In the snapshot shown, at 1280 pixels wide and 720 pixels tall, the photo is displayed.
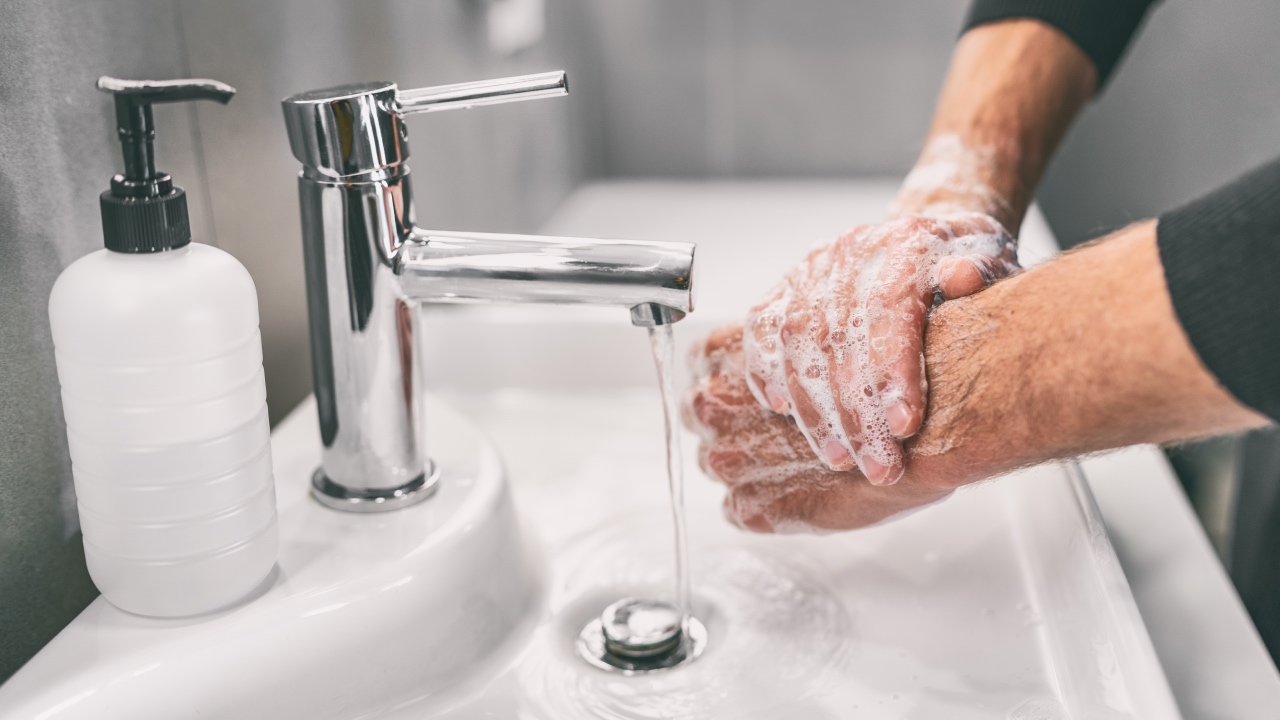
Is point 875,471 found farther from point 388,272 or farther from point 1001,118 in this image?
point 1001,118

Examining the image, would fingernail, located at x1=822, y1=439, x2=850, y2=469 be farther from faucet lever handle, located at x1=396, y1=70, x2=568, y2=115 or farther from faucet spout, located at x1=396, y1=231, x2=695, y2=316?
faucet lever handle, located at x1=396, y1=70, x2=568, y2=115

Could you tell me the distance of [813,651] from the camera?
57cm

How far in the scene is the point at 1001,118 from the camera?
0.87 meters

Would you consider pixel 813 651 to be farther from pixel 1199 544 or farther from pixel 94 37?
pixel 94 37

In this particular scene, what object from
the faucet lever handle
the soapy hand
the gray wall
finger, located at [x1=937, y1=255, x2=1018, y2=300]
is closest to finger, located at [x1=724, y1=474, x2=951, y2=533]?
the soapy hand

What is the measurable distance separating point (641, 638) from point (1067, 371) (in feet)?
0.85

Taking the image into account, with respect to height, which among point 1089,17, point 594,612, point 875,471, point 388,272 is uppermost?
point 1089,17

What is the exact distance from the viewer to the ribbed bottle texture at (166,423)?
415 mm

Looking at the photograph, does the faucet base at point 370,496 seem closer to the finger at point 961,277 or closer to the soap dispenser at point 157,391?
the soap dispenser at point 157,391

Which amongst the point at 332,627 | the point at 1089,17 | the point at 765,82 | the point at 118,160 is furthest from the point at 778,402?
the point at 765,82

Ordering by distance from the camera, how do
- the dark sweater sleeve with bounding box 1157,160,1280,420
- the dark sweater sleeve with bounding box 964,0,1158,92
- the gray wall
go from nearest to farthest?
the dark sweater sleeve with bounding box 1157,160,1280,420 → the dark sweater sleeve with bounding box 964,0,1158,92 → the gray wall

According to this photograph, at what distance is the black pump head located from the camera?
0.42 metres

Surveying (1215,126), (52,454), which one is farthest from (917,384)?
(1215,126)

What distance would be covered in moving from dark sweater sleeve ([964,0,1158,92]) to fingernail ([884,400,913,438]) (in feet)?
1.81
